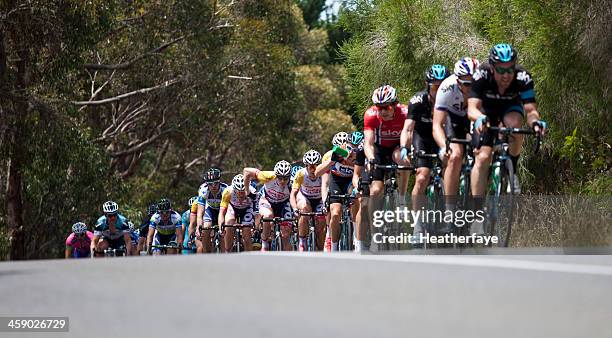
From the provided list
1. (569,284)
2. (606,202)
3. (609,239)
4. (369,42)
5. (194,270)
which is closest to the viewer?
(569,284)

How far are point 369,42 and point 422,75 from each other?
81.5 inches

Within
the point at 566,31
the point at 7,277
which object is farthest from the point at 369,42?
the point at 7,277

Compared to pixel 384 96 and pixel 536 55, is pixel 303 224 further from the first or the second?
pixel 536 55

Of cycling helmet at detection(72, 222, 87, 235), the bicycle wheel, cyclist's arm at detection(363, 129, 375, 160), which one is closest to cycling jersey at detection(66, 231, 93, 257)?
cycling helmet at detection(72, 222, 87, 235)

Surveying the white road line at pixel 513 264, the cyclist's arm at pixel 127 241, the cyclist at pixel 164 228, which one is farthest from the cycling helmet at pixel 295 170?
the white road line at pixel 513 264

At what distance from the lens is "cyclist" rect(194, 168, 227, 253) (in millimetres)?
22500

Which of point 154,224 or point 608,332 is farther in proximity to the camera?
point 154,224

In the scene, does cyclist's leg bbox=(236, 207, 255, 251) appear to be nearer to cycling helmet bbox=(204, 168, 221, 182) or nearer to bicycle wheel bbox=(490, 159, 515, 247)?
cycling helmet bbox=(204, 168, 221, 182)

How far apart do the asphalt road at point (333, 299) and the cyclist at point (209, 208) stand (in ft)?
46.6

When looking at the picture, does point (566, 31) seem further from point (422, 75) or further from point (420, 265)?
point (420, 265)

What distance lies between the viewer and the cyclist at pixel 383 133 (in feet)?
46.9

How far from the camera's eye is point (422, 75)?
2683 cm

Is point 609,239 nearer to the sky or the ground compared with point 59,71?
nearer to the ground

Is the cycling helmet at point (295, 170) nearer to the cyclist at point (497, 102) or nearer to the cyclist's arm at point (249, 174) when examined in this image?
the cyclist's arm at point (249, 174)
